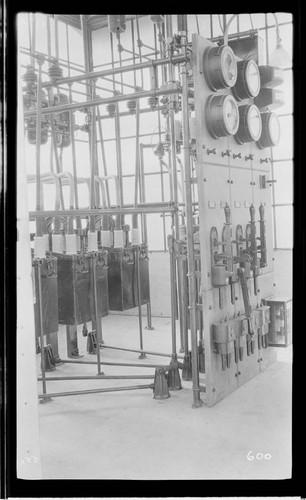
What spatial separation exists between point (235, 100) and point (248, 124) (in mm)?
218

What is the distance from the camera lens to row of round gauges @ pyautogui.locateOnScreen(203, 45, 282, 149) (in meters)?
3.88

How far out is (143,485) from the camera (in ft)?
9.25

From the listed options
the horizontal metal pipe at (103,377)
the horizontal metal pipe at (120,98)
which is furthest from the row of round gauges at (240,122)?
the horizontal metal pipe at (103,377)

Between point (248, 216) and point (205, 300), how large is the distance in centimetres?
106

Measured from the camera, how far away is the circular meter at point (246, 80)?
13.9ft

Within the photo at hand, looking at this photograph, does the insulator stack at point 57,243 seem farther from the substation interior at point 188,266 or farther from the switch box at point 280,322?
the switch box at point 280,322

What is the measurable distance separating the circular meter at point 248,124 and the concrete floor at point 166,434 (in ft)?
6.63

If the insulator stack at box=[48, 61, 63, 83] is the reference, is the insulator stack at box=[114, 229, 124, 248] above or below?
below

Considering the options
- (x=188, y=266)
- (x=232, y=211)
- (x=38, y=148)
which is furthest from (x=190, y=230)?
(x=38, y=148)

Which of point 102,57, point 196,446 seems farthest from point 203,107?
point 102,57

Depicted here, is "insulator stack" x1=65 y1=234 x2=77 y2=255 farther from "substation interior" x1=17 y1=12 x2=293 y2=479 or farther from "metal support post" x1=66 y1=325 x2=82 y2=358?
"metal support post" x1=66 y1=325 x2=82 y2=358

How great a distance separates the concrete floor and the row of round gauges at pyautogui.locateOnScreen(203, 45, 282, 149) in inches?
79.6

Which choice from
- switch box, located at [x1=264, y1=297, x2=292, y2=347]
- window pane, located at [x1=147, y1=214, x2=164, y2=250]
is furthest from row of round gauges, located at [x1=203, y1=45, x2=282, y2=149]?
window pane, located at [x1=147, y1=214, x2=164, y2=250]

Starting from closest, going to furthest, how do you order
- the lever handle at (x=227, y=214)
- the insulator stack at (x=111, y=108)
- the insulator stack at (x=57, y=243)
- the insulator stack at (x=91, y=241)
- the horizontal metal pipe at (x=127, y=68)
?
the horizontal metal pipe at (x=127, y=68), the lever handle at (x=227, y=214), the insulator stack at (x=57, y=243), the insulator stack at (x=91, y=241), the insulator stack at (x=111, y=108)
